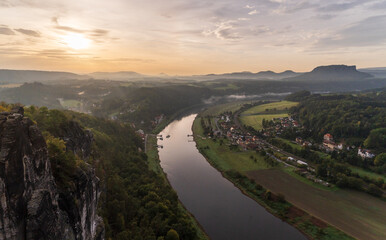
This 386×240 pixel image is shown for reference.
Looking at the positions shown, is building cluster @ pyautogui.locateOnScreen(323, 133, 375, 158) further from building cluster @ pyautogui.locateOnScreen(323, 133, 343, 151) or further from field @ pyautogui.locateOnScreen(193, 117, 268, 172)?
field @ pyautogui.locateOnScreen(193, 117, 268, 172)

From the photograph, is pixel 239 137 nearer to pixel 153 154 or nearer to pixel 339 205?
pixel 153 154

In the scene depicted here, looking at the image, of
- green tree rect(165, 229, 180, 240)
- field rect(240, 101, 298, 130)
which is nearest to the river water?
green tree rect(165, 229, 180, 240)

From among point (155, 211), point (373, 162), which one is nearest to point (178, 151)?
point (155, 211)

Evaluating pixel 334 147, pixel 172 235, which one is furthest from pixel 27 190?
pixel 334 147

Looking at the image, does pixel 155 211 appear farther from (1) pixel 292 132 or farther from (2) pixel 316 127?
(2) pixel 316 127

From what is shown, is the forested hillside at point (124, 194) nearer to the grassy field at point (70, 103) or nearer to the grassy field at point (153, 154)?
the grassy field at point (153, 154)

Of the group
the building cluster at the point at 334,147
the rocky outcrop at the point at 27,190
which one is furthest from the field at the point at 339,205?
the rocky outcrop at the point at 27,190
